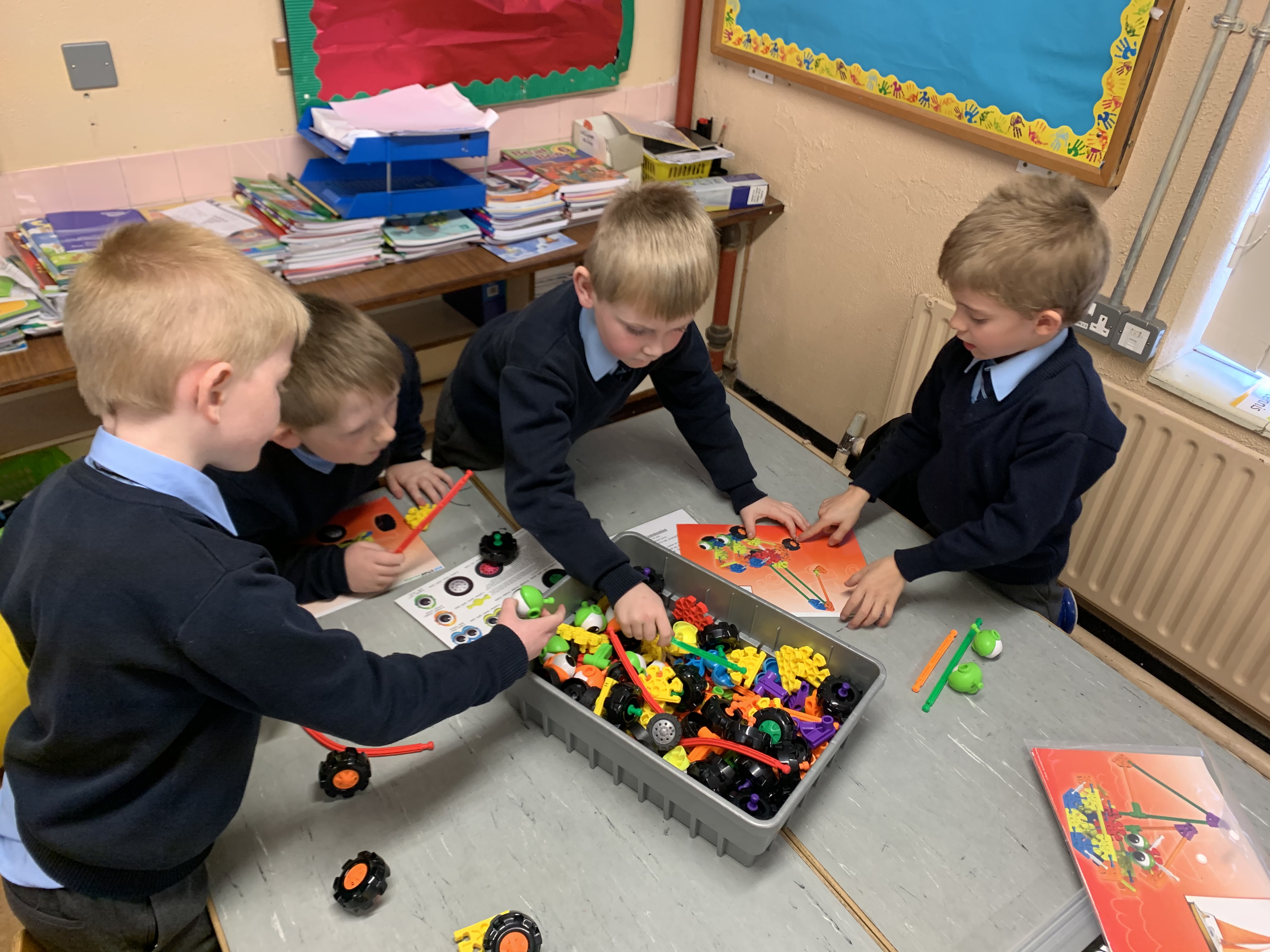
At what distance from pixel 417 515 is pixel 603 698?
50 centimetres

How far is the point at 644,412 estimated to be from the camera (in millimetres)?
1659

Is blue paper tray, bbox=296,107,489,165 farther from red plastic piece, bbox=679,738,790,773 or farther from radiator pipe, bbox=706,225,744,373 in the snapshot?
red plastic piece, bbox=679,738,790,773

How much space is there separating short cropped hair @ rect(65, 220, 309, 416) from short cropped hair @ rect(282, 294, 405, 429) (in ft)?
0.97

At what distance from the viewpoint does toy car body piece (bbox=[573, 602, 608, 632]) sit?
3.61 feet

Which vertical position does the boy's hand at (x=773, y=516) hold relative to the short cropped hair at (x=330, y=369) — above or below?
below

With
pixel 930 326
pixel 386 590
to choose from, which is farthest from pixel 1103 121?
pixel 386 590

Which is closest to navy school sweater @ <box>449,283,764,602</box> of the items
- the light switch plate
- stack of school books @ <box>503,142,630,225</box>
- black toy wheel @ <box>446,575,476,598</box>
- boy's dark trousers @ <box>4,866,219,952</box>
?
black toy wheel @ <box>446,575,476,598</box>

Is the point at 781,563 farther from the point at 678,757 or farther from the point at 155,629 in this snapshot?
the point at 155,629

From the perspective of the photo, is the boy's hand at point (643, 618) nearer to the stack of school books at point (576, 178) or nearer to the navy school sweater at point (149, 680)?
the navy school sweater at point (149, 680)

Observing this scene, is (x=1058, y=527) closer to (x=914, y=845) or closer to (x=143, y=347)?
(x=914, y=845)

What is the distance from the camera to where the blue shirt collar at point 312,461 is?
1.19 meters

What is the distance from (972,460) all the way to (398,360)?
88 cm

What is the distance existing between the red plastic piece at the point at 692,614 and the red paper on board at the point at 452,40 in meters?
1.77

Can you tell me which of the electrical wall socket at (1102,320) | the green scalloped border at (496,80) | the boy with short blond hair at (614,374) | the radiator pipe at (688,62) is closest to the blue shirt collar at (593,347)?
the boy with short blond hair at (614,374)
